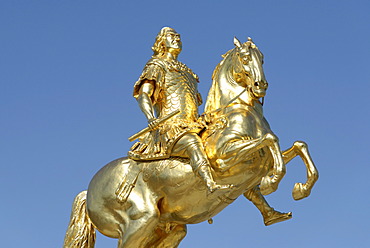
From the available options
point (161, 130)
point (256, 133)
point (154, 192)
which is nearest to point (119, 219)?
point (154, 192)

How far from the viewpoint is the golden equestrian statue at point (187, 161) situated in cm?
923

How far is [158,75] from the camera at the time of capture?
9922 millimetres

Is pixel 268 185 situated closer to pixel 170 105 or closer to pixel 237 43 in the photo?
pixel 170 105

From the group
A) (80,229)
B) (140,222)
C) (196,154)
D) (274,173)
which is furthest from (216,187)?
(80,229)

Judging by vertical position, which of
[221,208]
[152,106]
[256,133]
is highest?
[152,106]

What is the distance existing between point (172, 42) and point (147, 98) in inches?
33.1

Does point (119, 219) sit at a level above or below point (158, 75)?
below

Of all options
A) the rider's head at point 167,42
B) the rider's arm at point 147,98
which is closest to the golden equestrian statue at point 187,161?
the rider's arm at point 147,98

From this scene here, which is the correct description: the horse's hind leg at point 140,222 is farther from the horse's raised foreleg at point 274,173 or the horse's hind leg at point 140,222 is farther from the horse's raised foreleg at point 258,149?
the horse's raised foreleg at point 274,173

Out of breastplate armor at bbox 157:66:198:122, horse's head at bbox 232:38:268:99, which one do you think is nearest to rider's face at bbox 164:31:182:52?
breastplate armor at bbox 157:66:198:122

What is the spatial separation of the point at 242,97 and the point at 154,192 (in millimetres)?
1428

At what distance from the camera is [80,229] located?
401 inches

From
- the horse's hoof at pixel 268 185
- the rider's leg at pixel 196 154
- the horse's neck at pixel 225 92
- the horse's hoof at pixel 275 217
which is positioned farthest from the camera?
the horse's hoof at pixel 275 217

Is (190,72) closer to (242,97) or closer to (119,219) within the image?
(242,97)
